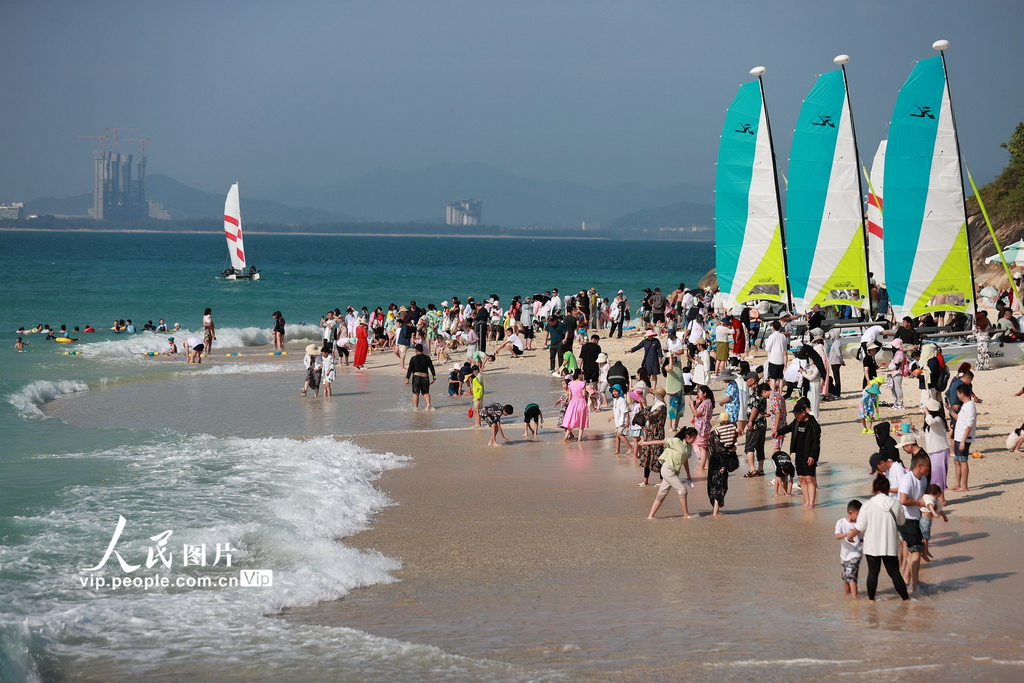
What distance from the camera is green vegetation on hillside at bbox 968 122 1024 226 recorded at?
40.5m

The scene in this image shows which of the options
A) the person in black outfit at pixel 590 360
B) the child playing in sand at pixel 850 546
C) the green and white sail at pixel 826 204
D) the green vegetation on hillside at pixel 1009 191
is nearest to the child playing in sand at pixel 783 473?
the child playing in sand at pixel 850 546

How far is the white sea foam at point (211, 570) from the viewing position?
8398 millimetres

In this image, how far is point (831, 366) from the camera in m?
19.4

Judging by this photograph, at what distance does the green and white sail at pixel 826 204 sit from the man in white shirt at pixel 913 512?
15.1m

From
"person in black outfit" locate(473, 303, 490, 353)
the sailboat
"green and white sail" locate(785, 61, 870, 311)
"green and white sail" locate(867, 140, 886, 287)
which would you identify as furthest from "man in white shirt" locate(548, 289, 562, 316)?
the sailboat

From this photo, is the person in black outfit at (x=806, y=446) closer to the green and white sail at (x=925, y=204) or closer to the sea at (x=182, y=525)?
the sea at (x=182, y=525)

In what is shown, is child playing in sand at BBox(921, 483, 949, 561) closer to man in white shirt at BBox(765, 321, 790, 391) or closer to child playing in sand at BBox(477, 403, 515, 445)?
child playing in sand at BBox(477, 403, 515, 445)

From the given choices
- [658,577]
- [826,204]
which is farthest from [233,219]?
[658,577]

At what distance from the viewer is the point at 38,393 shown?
74.6 feet

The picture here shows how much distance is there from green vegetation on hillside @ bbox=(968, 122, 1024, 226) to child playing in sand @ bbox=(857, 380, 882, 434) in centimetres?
2801

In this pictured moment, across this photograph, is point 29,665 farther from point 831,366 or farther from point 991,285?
point 991,285

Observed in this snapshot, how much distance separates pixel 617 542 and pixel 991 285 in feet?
90.1

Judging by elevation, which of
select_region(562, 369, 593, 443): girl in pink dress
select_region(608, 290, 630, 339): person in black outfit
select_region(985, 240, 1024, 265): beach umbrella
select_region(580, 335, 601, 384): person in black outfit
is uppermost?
select_region(985, 240, 1024, 265): beach umbrella

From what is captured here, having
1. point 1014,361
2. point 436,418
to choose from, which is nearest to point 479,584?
point 436,418
